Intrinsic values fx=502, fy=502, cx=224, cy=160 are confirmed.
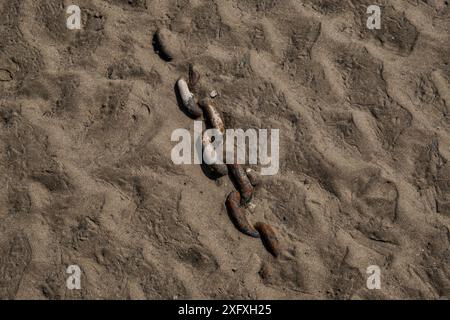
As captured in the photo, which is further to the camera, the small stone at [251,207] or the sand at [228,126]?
the small stone at [251,207]

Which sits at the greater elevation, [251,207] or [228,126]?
[228,126]

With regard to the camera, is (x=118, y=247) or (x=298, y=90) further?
(x=298, y=90)

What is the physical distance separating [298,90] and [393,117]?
1.82 ft

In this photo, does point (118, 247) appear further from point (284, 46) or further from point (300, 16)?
point (300, 16)

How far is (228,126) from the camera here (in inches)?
113

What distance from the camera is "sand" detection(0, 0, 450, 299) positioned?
105 inches

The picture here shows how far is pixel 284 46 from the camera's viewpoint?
2.93 metres

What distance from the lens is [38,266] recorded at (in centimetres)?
264

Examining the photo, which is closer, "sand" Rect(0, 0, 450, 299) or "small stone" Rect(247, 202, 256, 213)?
"sand" Rect(0, 0, 450, 299)

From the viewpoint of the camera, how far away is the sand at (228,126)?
8.71 feet

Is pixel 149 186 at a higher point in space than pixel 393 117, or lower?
lower

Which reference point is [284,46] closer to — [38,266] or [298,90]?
[298,90]
